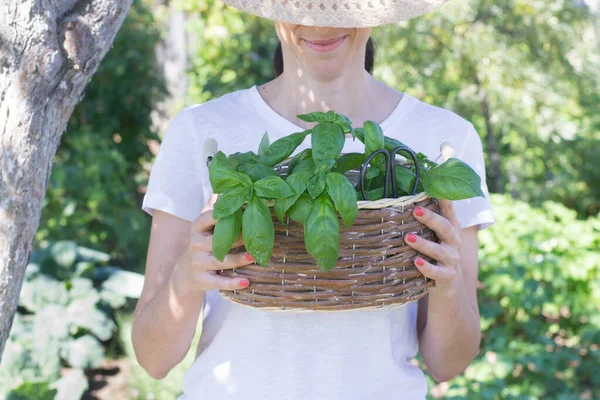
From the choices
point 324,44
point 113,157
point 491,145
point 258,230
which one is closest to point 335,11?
point 324,44

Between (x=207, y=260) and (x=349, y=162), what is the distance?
1.04ft

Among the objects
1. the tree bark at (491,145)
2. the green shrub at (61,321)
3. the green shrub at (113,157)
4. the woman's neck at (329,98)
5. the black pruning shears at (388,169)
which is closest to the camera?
the black pruning shears at (388,169)

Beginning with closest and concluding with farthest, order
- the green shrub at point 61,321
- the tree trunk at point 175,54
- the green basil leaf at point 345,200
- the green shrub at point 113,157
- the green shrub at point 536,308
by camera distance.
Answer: the green basil leaf at point 345,200, the green shrub at point 536,308, the green shrub at point 61,321, the green shrub at point 113,157, the tree trunk at point 175,54

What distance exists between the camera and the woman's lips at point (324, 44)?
1.59 meters

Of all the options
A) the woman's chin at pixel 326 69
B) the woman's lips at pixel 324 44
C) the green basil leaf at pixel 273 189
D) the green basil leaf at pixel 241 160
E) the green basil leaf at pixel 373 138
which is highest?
the woman's lips at pixel 324 44

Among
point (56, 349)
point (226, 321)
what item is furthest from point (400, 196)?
point (56, 349)

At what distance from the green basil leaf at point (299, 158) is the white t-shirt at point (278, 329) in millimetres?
281

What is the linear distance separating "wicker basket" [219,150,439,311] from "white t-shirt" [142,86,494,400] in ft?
0.85

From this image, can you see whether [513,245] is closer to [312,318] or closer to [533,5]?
[533,5]

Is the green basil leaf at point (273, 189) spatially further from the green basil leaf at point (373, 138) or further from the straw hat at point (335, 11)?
the straw hat at point (335, 11)

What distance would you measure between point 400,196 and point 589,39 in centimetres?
636

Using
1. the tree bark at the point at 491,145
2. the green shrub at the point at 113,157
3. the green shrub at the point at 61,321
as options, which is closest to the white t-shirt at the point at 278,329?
the green shrub at the point at 61,321

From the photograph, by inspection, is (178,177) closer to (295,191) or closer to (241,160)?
(241,160)

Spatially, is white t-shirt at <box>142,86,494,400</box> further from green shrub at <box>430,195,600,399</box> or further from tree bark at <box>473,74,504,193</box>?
tree bark at <box>473,74,504,193</box>
